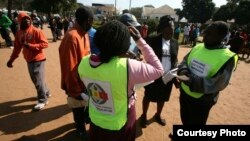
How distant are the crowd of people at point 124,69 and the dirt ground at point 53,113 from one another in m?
0.38

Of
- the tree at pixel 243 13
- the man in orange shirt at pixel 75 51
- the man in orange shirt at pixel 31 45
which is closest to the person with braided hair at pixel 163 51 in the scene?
the man in orange shirt at pixel 75 51

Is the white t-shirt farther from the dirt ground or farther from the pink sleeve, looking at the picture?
the pink sleeve

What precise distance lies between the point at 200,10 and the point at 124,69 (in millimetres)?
63064

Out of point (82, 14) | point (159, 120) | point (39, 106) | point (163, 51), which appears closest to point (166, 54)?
point (163, 51)

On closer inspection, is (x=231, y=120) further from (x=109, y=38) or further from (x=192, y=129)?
(x=109, y=38)

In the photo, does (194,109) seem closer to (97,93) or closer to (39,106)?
(97,93)

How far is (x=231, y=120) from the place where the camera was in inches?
220

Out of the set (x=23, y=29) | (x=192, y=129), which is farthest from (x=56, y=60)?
(x=192, y=129)

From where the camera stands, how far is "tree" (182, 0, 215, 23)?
197 ft

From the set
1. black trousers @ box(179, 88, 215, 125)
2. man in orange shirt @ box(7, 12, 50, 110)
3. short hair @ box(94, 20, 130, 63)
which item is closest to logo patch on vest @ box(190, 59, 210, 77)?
black trousers @ box(179, 88, 215, 125)

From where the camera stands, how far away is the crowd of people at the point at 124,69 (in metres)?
2.15

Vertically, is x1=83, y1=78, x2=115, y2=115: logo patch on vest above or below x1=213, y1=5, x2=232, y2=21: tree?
below

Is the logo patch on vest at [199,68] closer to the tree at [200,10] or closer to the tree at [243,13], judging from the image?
the tree at [243,13]

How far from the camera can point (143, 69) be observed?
2162 millimetres
